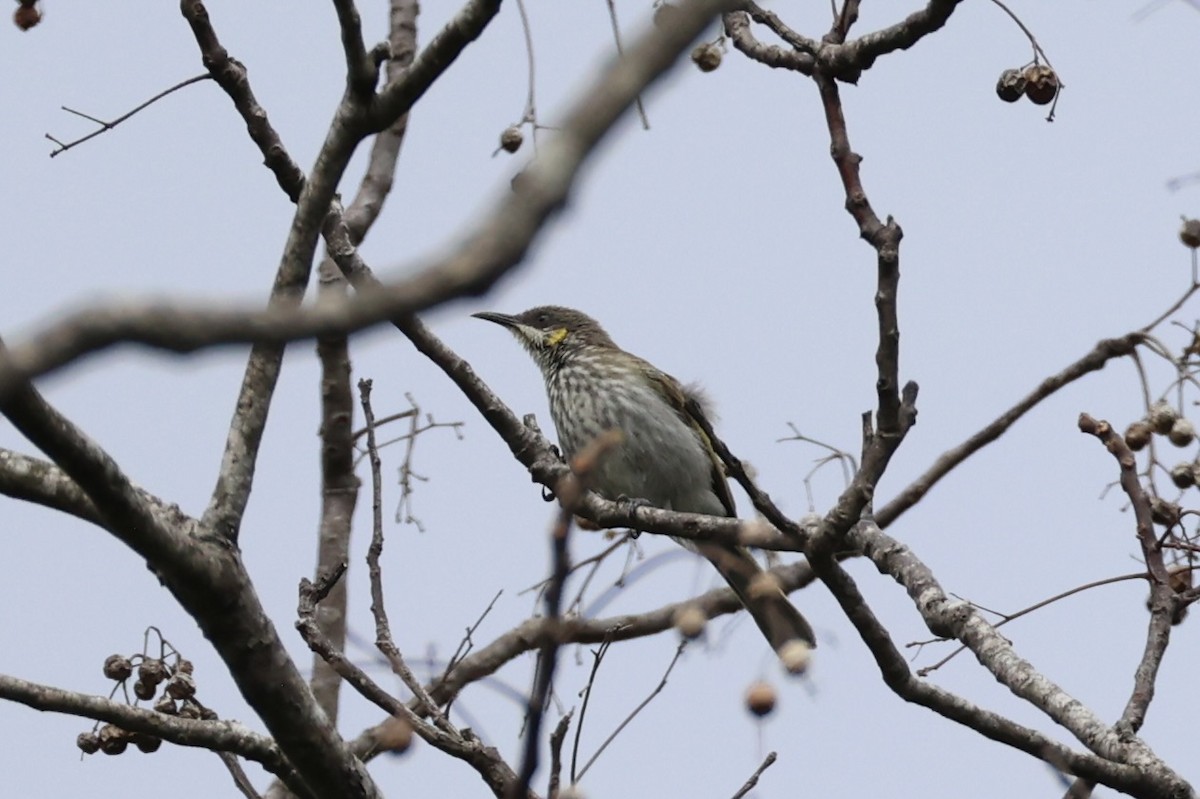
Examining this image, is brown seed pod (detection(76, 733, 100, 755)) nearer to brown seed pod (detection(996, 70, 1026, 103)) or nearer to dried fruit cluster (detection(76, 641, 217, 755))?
dried fruit cluster (detection(76, 641, 217, 755))

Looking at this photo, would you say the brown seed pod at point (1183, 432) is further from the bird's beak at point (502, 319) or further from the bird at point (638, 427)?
the bird's beak at point (502, 319)

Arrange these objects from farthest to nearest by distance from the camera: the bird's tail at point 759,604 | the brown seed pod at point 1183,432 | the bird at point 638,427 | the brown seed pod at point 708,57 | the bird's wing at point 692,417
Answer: the bird's wing at point 692,417, the bird at point 638,427, the brown seed pod at point 708,57, the bird's tail at point 759,604, the brown seed pod at point 1183,432

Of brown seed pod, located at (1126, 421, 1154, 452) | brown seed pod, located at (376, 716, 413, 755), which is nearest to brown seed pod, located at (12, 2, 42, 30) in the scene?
brown seed pod, located at (376, 716, 413, 755)

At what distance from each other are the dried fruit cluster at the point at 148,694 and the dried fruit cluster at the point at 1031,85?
11.5 feet

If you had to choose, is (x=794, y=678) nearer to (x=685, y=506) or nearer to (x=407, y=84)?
(x=407, y=84)

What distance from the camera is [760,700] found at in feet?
12.0

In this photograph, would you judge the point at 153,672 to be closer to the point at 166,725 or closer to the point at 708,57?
the point at 166,725

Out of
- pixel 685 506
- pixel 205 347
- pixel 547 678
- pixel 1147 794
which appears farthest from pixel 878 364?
pixel 685 506

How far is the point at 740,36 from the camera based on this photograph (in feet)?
17.3

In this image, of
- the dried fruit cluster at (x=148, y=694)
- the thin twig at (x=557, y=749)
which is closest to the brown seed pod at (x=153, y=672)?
the dried fruit cluster at (x=148, y=694)

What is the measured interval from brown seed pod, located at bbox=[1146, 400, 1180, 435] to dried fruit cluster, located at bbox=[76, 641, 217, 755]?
3245 millimetres

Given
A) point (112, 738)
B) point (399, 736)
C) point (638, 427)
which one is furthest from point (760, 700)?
point (638, 427)

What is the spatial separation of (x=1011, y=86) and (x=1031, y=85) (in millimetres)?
80

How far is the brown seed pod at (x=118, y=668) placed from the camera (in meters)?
5.09
